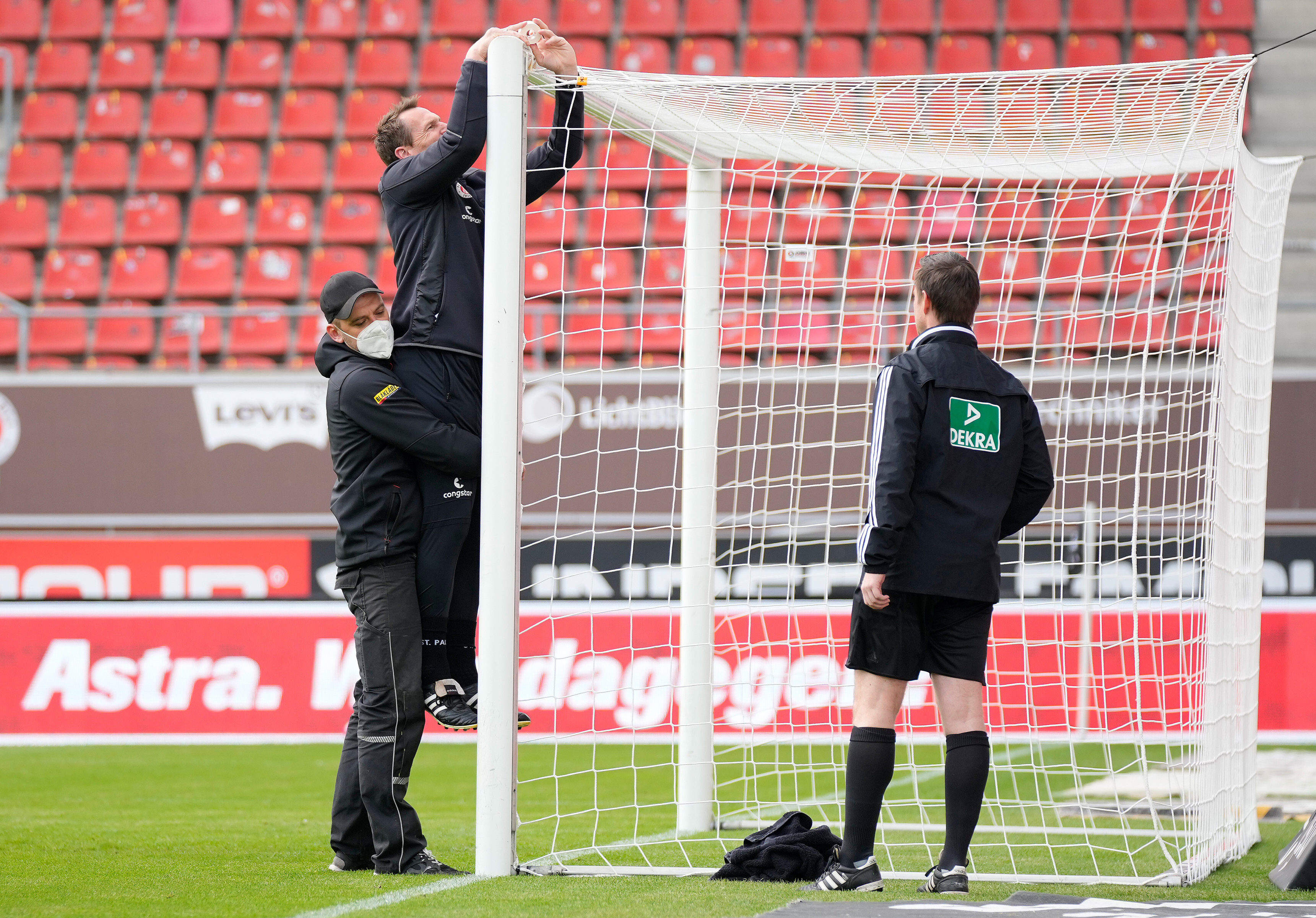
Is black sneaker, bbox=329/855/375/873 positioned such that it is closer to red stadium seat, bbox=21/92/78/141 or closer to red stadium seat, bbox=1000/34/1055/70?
red stadium seat, bbox=1000/34/1055/70

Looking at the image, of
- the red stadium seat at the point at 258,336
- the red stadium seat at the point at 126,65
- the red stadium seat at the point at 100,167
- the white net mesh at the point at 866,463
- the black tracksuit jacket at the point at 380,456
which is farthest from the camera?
the red stadium seat at the point at 126,65

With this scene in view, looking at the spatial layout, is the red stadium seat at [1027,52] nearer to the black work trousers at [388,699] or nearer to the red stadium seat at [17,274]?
the red stadium seat at [17,274]

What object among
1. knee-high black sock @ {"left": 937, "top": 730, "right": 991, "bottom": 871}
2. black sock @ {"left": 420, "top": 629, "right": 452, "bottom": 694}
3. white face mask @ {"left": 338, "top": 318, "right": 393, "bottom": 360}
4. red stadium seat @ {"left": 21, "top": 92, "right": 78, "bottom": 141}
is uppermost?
red stadium seat @ {"left": 21, "top": 92, "right": 78, "bottom": 141}

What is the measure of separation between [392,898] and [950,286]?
218 centimetres

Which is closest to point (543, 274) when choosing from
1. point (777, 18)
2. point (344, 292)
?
point (777, 18)

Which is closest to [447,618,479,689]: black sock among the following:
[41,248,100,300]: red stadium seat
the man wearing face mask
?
the man wearing face mask

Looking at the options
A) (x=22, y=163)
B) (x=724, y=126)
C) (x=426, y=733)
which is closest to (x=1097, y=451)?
(x=426, y=733)

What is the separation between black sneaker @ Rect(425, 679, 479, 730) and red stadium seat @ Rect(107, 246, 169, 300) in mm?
9714

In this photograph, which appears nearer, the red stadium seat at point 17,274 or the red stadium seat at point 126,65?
the red stadium seat at point 17,274

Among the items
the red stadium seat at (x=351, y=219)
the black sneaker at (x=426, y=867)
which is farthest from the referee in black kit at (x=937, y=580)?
the red stadium seat at (x=351, y=219)

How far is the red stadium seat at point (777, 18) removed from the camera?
14266 mm

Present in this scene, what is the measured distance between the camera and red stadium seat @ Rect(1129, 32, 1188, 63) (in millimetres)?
13219

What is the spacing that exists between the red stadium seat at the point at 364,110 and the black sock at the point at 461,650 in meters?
10.4

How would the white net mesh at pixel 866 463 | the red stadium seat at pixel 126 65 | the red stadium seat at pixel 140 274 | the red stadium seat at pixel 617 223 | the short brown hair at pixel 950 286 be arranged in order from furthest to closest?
the red stadium seat at pixel 126 65
the red stadium seat at pixel 140 274
the red stadium seat at pixel 617 223
the white net mesh at pixel 866 463
the short brown hair at pixel 950 286
